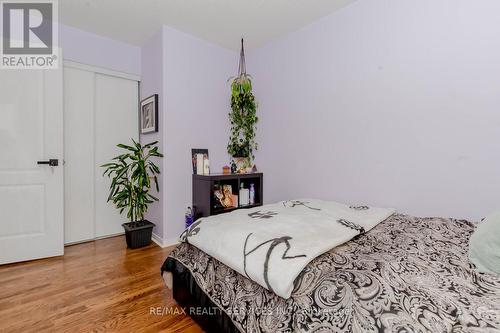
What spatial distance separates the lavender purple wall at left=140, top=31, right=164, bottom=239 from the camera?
2.72 meters

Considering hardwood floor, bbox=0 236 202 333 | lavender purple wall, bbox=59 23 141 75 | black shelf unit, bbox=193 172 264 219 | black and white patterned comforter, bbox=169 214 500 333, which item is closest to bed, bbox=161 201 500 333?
black and white patterned comforter, bbox=169 214 500 333

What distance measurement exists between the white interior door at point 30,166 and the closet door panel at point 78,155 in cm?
34

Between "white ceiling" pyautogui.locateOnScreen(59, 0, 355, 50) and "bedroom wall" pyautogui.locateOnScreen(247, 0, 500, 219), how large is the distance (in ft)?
0.68

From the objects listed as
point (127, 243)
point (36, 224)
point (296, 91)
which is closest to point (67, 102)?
point (36, 224)

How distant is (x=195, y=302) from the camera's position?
→ 1.34 meters

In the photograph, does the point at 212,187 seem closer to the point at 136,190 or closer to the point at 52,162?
the point at 136,190

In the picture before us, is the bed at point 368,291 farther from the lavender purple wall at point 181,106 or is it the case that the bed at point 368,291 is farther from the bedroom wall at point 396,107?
the lavender purple wall at point 181,106

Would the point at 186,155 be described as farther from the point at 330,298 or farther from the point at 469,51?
the point at 469,51

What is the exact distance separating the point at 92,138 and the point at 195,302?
2.47 meters

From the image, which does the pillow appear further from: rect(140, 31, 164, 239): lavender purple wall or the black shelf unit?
rect(140, 31, 164, 239): lavender purple wall

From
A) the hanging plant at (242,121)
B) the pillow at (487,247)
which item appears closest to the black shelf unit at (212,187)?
the hanging plant at (242,121)

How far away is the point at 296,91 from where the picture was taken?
2668mm

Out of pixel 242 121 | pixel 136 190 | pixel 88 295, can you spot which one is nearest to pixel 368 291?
pixel 88 295

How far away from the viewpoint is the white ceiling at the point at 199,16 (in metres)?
2.27
